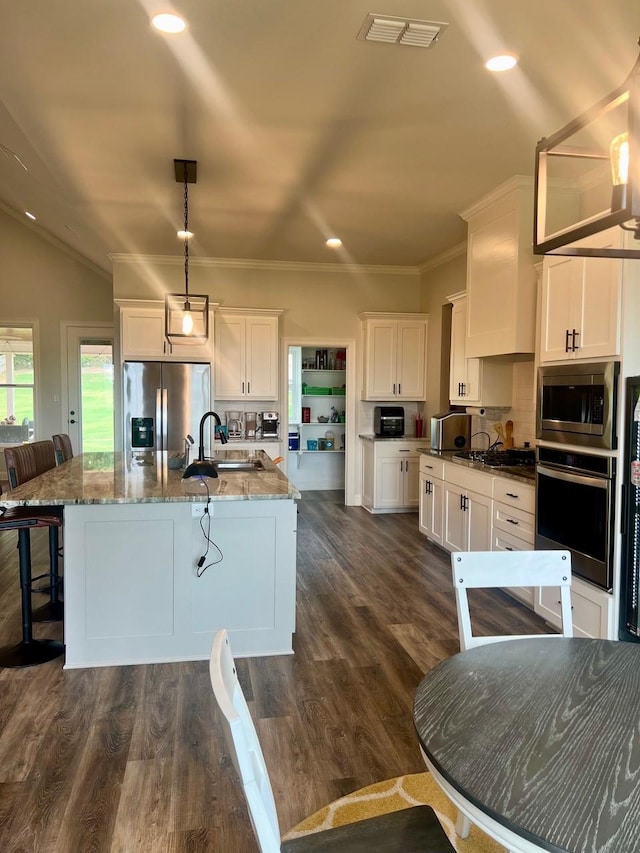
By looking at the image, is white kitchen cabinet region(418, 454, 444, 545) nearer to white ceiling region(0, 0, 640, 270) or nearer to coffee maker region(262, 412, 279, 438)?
coffee maker region(262, 412, 279, 438)

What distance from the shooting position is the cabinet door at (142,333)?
618 centimetres

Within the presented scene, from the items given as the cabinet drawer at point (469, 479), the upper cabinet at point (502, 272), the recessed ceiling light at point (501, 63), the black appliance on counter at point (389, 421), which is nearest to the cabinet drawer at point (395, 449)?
the black appliance on counter at point (389, 421)

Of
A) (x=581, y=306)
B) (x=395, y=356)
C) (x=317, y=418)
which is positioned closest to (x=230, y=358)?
(x=395, y=356)

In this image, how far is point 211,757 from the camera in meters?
2.27

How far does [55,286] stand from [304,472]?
14.5 feet

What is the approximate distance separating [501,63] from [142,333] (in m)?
4.59

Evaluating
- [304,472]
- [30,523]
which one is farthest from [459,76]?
[304,472]

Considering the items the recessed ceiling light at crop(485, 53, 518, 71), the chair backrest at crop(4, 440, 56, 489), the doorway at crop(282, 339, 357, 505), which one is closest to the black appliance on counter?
the doorway at crop(282, 339, 357, 505)

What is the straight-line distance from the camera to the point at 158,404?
6.09 metres

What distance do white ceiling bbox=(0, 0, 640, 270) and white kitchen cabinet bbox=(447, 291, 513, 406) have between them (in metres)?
0.96

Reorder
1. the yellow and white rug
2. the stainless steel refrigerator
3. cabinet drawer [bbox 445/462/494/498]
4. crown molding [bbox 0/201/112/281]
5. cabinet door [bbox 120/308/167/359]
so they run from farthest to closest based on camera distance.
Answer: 1. crown molding [bbox 0/201/112/281]
2. cabinet door [bbox 120/308/167/359]
3. the stainless steel refrigerator
4. cabinet drawer [bbox 445/462/494/498]
5. the yellow and white rug

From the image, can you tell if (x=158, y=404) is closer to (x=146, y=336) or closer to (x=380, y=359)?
(x=146, y=336)

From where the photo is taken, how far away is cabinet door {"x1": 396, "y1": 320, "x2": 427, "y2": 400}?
6.93 m

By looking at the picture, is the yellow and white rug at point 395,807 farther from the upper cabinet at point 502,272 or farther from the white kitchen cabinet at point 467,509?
the upper cabinet at point 502,272
